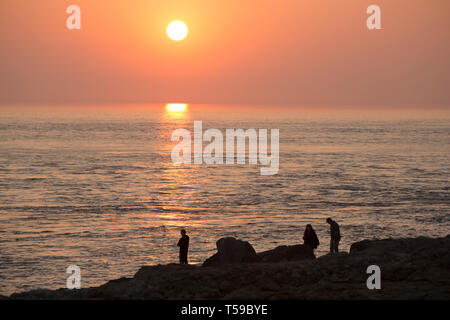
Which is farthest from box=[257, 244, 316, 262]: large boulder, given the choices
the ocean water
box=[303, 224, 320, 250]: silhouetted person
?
the ocean water

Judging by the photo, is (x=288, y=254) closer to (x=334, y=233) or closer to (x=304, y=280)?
(x=334, y=233)

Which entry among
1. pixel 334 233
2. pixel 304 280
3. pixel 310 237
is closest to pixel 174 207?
pixel 334 233

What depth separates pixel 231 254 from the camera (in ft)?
75.8

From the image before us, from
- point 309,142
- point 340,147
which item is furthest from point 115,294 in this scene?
point 309,142

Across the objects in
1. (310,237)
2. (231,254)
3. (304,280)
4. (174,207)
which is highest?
(310,237)

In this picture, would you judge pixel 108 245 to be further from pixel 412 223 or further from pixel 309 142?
pixel 309 142

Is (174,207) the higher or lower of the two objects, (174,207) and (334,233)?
the lower

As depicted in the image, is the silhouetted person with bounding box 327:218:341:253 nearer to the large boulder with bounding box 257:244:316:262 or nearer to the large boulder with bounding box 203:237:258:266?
the large boulder with bounding box 257:244:316:262

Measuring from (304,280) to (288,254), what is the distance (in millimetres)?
4099

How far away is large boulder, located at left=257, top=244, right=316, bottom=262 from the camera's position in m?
23.7

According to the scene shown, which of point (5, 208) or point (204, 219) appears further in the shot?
point (5, 208)
